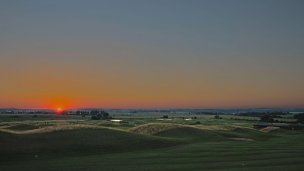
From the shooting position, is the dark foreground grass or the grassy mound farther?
the grassy mound

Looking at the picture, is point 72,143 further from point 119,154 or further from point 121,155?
point 121,155

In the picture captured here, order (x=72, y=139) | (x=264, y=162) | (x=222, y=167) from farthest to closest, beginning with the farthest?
(x=72, y=139) < (x=264, y=162) < (x=222, y=167)

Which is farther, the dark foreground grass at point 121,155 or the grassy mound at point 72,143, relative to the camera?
the grassy mound at point 72,143

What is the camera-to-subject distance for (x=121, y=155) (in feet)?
137

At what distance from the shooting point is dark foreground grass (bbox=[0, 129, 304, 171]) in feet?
108

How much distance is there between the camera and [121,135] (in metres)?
55.2

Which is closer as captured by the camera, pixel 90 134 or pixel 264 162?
pixel 264 162

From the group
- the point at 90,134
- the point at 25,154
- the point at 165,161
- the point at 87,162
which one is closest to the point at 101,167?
the point at 87,162

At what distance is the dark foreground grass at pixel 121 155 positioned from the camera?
3297 centimetres

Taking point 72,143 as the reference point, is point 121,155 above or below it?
below

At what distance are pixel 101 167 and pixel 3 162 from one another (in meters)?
10.3

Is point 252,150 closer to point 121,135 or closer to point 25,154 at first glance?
point 121,135

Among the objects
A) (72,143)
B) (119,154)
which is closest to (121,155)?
(119,154)

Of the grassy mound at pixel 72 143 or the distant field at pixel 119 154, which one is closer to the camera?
the distant field at pixel 119 154
